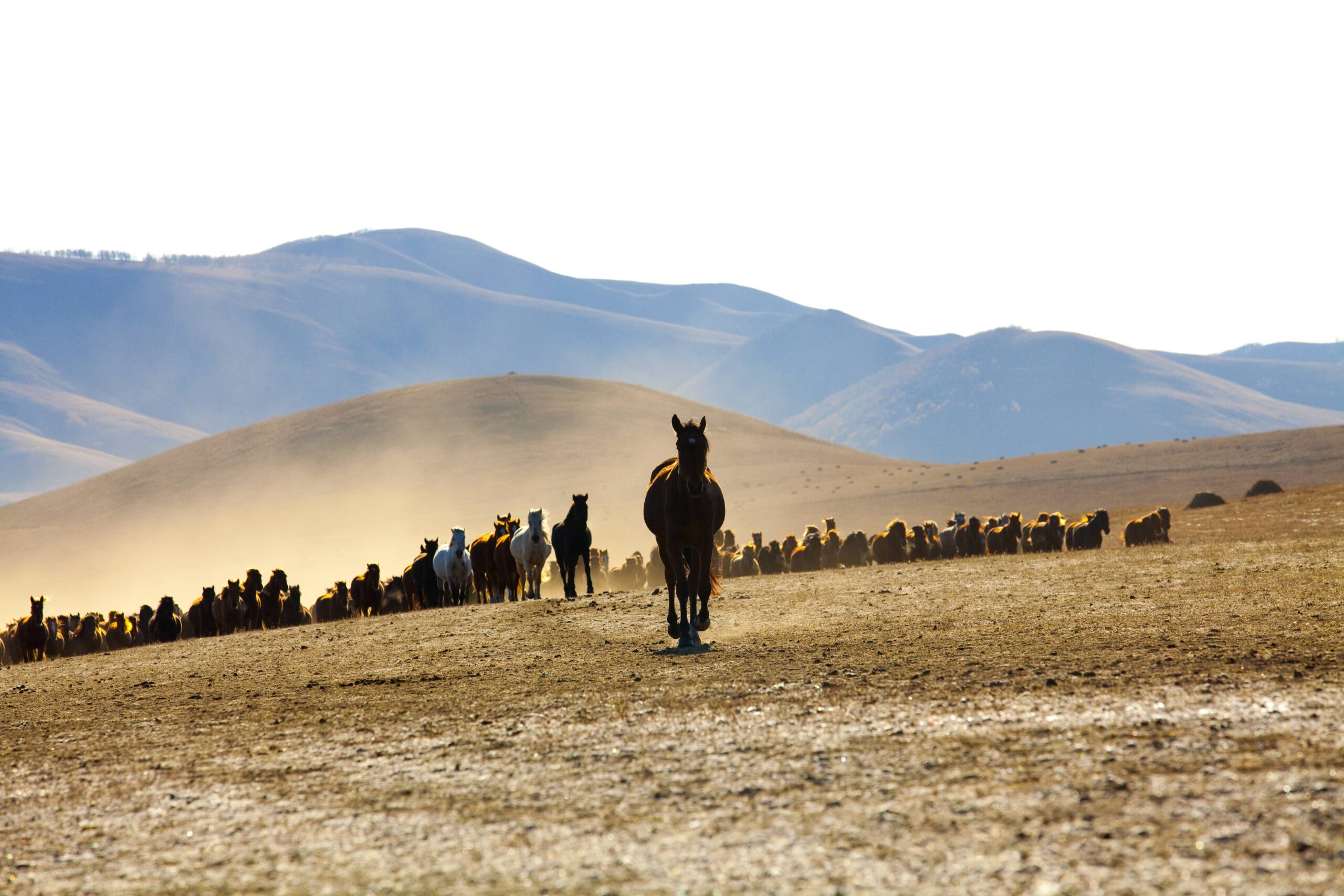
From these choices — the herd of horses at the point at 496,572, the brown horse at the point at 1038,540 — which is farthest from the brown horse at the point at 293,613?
the brown horse at the point at 1038,540

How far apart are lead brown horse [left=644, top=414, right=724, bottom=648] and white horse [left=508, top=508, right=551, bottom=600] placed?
9.00 metres

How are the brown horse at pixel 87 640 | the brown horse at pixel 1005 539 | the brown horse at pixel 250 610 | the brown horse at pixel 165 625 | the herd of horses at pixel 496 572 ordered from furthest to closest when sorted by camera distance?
the brown horse at pixel 1005 539 < the brown horse at pixel 87 640 < the brown horse at pixel 250 610 < the brown horse at pixel 165 625 < the herd of horses at pixel 496 572

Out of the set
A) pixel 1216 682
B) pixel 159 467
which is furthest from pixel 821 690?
pixel 159 467

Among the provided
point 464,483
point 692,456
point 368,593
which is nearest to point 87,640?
point 368,593

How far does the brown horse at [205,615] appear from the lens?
24484 millimetres

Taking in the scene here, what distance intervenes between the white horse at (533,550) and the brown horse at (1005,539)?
1154cm

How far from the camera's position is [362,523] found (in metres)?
84.4

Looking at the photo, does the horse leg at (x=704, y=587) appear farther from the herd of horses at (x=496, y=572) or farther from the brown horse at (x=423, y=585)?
the brown horse at (x=423, y=585)

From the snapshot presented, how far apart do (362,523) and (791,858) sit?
272ft

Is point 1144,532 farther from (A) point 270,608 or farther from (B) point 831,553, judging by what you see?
(A) point 270,608

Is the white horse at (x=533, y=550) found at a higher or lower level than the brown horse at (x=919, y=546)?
higher

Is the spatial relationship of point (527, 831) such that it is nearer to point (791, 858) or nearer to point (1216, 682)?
point (791, 858)

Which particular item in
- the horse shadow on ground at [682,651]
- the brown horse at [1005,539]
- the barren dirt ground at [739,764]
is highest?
the brown horse at [1005,539]

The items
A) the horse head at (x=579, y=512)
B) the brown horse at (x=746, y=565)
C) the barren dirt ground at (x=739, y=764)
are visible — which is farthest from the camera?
the brown horse at (x=746, y=565)
